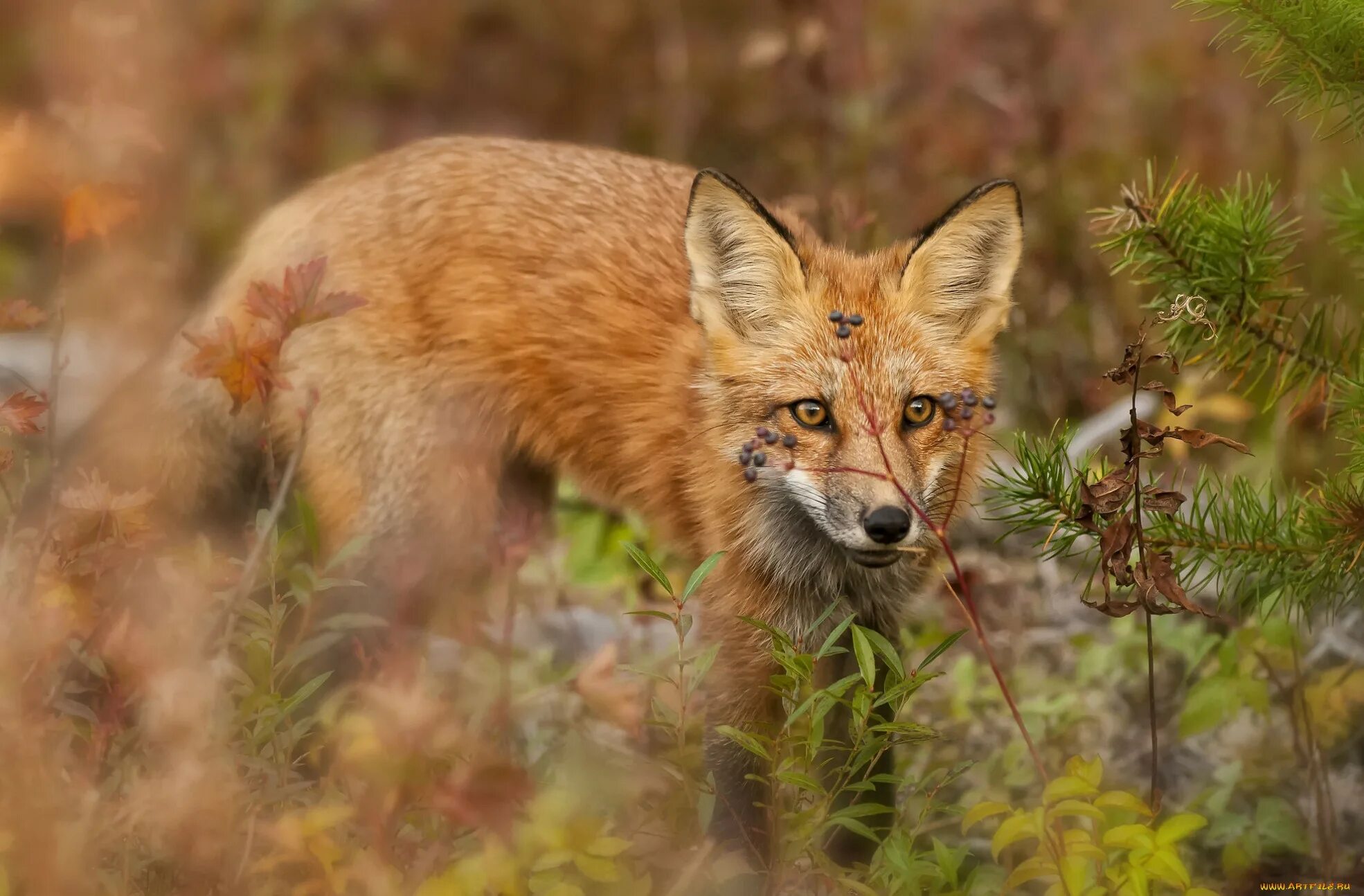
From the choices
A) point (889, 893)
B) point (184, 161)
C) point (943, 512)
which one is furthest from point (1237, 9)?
point (184, 161)

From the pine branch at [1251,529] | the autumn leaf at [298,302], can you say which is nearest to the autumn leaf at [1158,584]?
the pine branch at [1251,529]

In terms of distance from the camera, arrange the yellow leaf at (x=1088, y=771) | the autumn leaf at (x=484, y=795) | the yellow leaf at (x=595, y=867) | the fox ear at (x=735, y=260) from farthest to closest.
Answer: the fox ear at (x=735, y=260), the yellow leaf at (x=1088, y=771), the yellow leaf at (x=595, y=867), the autumn leaf at (x=484, y=795)

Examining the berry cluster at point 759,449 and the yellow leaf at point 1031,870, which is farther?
the berry cluster at point 759,449

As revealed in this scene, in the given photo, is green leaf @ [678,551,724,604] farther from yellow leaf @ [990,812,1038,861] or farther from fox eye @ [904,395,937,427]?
fox eye @ [904,395,937,427]

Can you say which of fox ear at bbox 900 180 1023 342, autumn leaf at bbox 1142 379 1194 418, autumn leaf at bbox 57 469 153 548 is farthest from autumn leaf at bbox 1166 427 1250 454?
autumn leaf at bbox 57 469 153 548

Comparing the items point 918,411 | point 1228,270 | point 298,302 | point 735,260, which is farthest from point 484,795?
point 1228,270

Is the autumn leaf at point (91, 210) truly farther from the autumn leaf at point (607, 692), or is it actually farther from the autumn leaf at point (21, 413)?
the autumn leaf at point (607, 692)

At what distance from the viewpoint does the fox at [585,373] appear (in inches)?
132

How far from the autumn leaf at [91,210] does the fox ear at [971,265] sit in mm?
1955

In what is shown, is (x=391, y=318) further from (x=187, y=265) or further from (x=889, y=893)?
(x=187, y=265)

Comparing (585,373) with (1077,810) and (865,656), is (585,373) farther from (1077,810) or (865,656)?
(1077,810)

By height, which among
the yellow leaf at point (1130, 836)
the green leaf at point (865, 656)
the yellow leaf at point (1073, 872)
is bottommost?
the yellow leaf at point (1073, 872)

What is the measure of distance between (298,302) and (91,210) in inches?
19.3

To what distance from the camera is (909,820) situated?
144 inches
